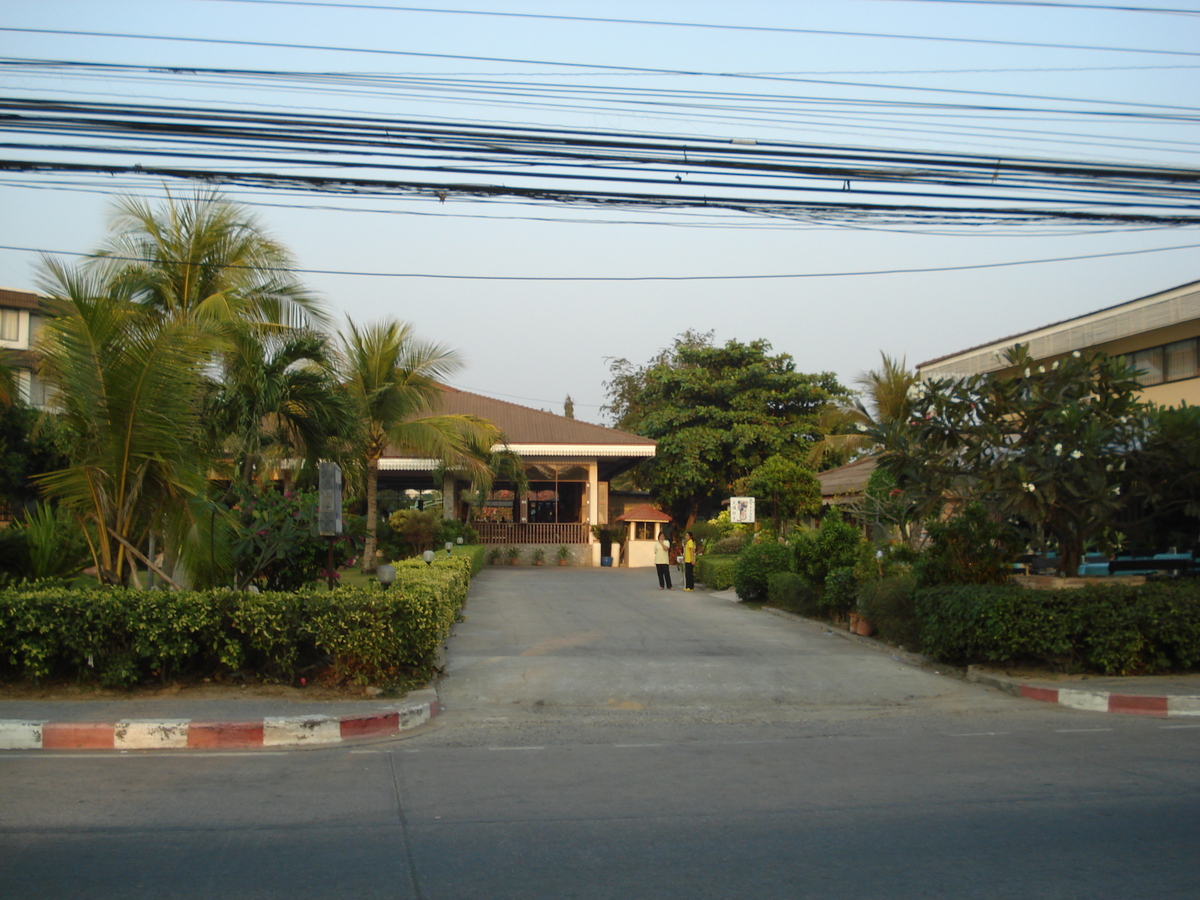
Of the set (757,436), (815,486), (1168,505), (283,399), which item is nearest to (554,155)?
(283,399)

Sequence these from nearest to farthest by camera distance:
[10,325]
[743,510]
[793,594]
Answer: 1. [793,594]
2. [743,510]
3. [10,325]

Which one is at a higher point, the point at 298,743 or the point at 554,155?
the point at 554,155

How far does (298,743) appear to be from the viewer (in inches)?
313

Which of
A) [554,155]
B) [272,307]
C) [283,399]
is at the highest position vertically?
[554,155]

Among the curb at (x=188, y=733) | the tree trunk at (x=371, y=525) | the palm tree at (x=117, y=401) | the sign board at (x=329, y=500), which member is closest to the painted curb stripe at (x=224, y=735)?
the curb at (x=188, y=733)

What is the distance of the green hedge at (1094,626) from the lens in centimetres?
1059

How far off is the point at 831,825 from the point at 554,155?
7.77 meters

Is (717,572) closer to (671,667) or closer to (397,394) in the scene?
(397,394)

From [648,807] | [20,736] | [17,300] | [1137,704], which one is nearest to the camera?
[648,807]

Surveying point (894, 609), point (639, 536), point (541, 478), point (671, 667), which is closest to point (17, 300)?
point (541, 478)

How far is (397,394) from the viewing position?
2180 centimetres

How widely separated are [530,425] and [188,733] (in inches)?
1107

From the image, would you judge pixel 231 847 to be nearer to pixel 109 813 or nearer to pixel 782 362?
pixel 109 813

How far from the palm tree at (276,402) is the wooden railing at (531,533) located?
21.8 meters
